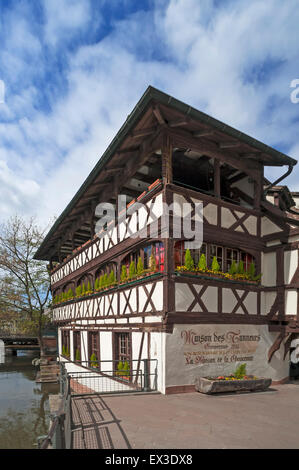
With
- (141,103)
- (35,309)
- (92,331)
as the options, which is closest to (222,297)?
(141,103)

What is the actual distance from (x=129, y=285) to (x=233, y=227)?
4.29m

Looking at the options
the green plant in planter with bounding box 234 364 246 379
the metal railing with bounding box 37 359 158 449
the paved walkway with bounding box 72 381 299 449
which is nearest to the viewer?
the metal railing with bounding box 37 359 158 449

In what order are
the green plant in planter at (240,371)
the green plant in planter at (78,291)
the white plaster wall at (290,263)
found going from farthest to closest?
the green plant in planter at (78,291)
the white plaster wall at (290,263)
the green plant in planter at (240,371)

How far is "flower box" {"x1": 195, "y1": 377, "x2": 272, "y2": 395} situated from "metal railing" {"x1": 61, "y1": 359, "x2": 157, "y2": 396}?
139cm

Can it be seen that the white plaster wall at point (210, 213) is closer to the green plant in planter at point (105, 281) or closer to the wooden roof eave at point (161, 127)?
the wooden roof eave at point (161, 127)

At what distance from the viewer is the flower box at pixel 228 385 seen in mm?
9117

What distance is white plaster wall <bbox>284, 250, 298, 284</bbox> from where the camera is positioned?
11.3 metres

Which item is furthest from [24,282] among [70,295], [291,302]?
[291,302]

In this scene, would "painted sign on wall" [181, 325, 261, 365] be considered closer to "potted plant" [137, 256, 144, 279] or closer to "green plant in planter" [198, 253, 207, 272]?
"green plant in planter" [198, 253, 207, 272]

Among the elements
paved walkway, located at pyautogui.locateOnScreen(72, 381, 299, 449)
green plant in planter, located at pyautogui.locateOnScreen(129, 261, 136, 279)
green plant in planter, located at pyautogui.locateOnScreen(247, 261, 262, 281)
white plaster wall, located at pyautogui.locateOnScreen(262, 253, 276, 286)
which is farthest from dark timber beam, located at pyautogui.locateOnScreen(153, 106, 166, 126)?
paved walkway, located at pyautogui.locateOnScreen(72, 381, 299, 449)

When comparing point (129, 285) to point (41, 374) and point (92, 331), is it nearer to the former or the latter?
point (92, 331)

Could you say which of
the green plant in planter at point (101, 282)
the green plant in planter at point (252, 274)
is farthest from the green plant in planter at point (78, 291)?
the green plant in planter at point (252, 274)

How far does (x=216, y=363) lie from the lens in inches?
406

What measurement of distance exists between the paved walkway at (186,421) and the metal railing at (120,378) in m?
0.57
